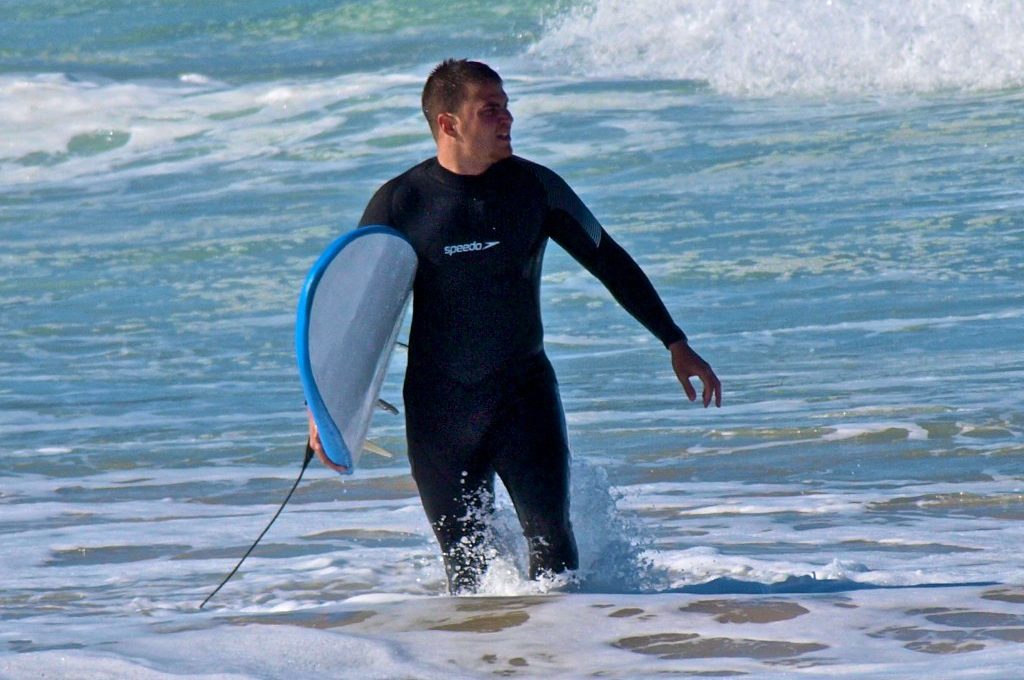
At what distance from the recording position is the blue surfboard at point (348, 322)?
13.1ft

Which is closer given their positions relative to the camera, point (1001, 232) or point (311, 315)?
point (311, 315)

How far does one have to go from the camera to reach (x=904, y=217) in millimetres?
10641

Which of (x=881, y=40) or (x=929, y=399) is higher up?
(x=881, y=40)

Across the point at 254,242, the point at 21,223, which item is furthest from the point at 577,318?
the point at 21,223

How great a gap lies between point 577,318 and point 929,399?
2.86 meters

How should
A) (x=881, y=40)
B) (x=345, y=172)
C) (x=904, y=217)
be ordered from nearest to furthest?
(x=904, y=217), (x=345, y=172), (x=881, y=40)

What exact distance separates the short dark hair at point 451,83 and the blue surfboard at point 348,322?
0.33 metres

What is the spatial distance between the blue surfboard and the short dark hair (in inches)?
13.0

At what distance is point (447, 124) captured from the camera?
4125 mm

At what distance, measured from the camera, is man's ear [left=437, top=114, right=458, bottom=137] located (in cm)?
411

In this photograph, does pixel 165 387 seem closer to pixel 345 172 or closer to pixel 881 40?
pixel 345 172

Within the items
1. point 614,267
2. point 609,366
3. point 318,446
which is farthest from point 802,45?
point 318,446

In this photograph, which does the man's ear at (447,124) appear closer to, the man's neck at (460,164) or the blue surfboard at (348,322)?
the man's neck at (460,164)

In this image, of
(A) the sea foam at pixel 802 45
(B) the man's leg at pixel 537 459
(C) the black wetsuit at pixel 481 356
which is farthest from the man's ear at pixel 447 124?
(A) the sea foam at pixel 802 45
